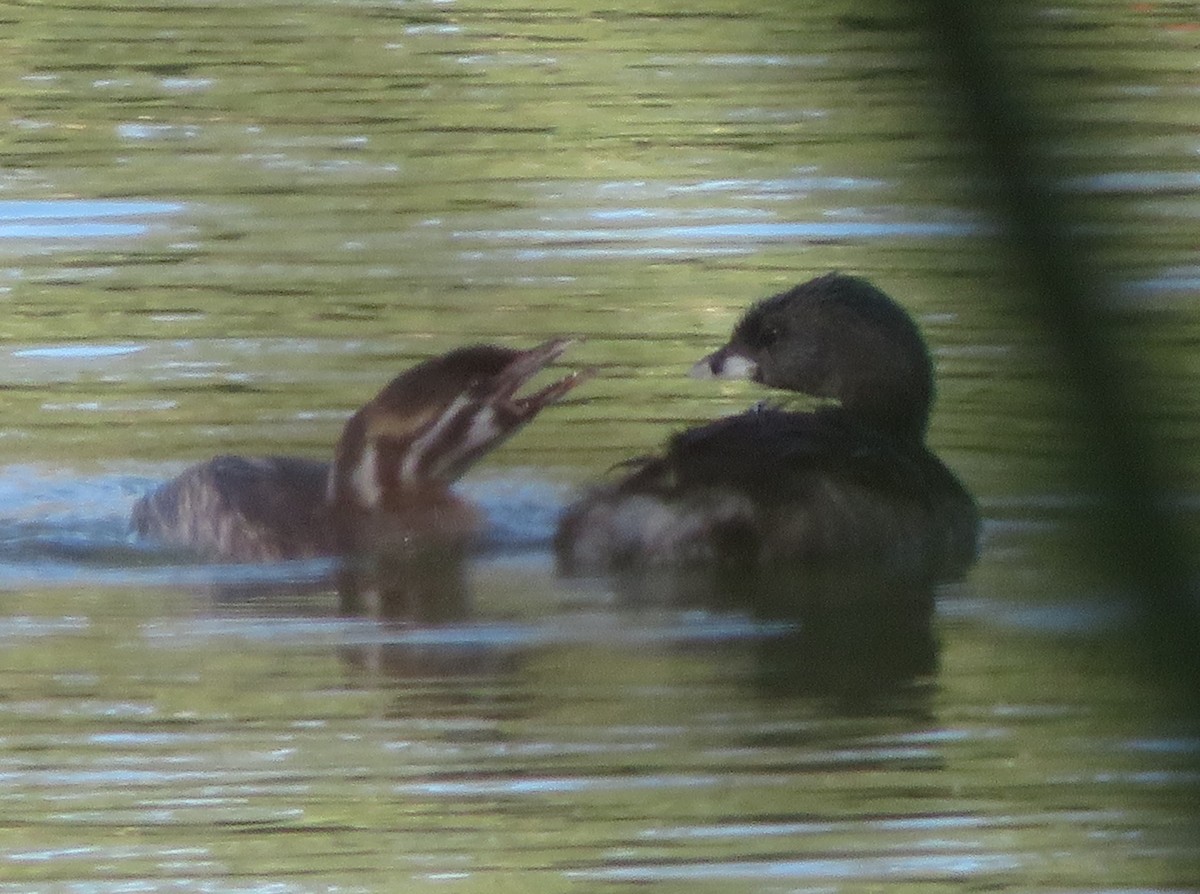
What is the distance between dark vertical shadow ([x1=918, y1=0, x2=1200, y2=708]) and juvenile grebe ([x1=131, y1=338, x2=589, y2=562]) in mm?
5571

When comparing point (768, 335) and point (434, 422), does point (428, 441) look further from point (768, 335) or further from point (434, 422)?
point (768, 335)

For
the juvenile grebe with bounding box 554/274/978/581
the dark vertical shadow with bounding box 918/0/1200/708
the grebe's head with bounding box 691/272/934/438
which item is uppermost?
the dark vertical shadow with bounding box 918/0/1200/708

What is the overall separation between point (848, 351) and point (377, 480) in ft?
4.40

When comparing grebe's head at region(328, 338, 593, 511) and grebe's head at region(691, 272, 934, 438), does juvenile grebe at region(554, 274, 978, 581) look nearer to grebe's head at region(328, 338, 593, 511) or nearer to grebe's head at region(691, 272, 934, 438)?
grebe's head at region(691, 272, 934, 438)

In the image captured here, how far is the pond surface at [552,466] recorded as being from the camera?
699 mm

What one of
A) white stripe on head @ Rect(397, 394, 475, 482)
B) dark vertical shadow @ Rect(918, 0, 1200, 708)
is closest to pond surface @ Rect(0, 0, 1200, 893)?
dark vertical shadow @ Rect(918, 0, 1200, 708)

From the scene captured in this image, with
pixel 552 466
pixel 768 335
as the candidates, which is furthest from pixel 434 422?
pixel 768 335

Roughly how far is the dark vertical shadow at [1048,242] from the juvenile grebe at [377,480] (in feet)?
18.3

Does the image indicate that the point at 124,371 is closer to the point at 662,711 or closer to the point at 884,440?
the point at 884,440

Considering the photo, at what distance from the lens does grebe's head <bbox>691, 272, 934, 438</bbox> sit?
661cm

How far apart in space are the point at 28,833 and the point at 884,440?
2.80 metres

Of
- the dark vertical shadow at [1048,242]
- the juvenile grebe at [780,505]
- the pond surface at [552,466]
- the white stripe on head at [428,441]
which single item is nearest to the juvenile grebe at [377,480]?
the white stripe on head at [428,441]

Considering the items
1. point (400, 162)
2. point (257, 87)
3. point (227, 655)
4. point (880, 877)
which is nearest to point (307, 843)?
point (880, 877)

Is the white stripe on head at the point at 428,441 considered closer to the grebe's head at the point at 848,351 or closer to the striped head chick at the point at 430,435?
the striped head chick at the point at 430,435
